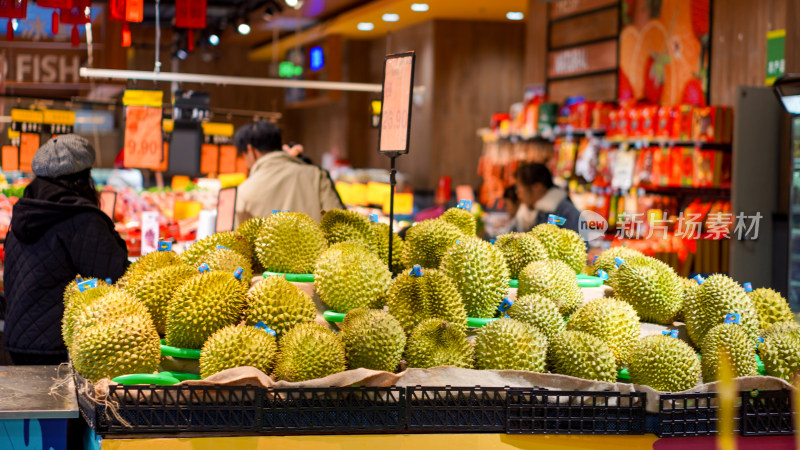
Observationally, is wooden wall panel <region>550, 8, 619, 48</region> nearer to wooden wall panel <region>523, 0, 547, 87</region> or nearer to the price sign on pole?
wooden wall panel <region>523, 0, 547, 87</region>

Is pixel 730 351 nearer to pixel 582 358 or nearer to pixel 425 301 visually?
pixel 582 358

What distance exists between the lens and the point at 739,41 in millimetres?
6438

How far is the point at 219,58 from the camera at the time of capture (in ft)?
58.1

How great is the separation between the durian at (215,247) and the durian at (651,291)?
1.00 metres

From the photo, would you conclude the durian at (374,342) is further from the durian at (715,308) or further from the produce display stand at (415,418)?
the durian at (715,308)

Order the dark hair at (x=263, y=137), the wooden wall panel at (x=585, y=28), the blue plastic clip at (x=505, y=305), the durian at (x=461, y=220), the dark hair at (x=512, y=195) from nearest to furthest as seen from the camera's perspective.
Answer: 1. the blue plastic clip at (x=505, y=305)
2. the durian at (x=461, y=220)
3. the dark hair at (x=263, y=137)
4. the dark hair at (x=512, y=195)
5. the wooden wall panel at (x=585, y=28)

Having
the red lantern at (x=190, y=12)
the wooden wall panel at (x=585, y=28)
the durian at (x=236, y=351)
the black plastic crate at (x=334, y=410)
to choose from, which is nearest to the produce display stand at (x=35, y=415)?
the durian at (x=236, y=351)

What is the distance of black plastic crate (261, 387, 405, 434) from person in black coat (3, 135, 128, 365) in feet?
5.34

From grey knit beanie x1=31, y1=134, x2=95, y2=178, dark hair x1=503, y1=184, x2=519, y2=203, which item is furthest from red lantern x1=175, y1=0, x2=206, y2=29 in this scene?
dark hair x1=503, y1=184, x2=519, y2=203

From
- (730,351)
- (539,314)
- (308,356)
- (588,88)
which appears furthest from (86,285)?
(588,88)

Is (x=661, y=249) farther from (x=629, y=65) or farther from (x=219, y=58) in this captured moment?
(x=219, y=58)

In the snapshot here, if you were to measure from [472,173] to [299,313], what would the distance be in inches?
418

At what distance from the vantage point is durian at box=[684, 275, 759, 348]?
206 centimetres

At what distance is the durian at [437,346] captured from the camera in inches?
72.3
